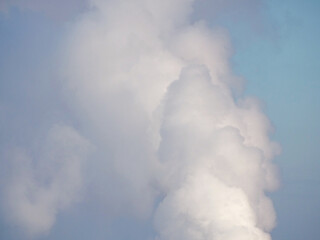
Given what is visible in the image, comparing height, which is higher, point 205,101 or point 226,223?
point 205,101

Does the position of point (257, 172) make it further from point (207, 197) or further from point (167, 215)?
point (167, 215)

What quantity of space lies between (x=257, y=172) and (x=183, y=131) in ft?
16.4

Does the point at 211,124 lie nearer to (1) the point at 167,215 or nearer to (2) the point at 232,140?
(2) the point at 232,140

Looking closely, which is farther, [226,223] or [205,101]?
[205,101]

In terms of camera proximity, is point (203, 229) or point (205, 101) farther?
point (205, 101)

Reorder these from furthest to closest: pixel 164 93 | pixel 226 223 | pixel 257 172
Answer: pixel 164 93
pixel 257 172
pixel 226 223

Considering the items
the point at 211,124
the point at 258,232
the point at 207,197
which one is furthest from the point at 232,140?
the point at 258,232

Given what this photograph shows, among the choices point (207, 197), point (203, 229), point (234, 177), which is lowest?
point (203, 229)

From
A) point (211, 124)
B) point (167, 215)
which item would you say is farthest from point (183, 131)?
point (167, 215)

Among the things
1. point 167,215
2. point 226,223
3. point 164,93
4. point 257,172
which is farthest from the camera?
point 164,93

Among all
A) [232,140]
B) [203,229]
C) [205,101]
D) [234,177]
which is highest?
[205,101]

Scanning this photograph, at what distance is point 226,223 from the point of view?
21531 millimetres

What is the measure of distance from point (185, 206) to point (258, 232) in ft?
12.9

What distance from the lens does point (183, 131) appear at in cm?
2495
